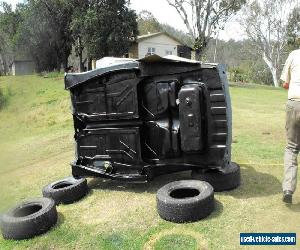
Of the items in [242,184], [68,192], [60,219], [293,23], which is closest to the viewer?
[60,219]

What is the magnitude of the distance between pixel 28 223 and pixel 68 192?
40.8 inches

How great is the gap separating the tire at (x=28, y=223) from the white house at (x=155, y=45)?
35573 mm

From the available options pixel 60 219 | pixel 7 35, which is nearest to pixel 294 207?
pixel 60 219

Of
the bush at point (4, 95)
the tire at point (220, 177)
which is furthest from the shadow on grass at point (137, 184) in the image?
the bush at point (4, 95)

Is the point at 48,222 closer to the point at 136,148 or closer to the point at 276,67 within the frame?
the point at 136,148

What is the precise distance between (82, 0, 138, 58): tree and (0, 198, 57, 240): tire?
27.7m

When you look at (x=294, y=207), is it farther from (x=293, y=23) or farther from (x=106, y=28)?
(x=293, y=23)

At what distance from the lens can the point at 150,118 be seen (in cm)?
598

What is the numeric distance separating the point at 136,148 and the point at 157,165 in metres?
0.41

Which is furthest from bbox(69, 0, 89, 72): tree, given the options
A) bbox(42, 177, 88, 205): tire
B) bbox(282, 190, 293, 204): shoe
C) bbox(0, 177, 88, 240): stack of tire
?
bbox(282, 190, 293, 204): shoe

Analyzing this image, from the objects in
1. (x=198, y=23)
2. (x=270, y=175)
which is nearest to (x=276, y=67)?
(x=198, y=23)

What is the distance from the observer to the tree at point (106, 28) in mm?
31844

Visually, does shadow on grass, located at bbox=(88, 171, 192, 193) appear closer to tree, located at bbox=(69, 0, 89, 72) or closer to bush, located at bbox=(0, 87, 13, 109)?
bush, located at bbox=(0, 87, 13, 109)

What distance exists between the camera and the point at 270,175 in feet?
21.0
